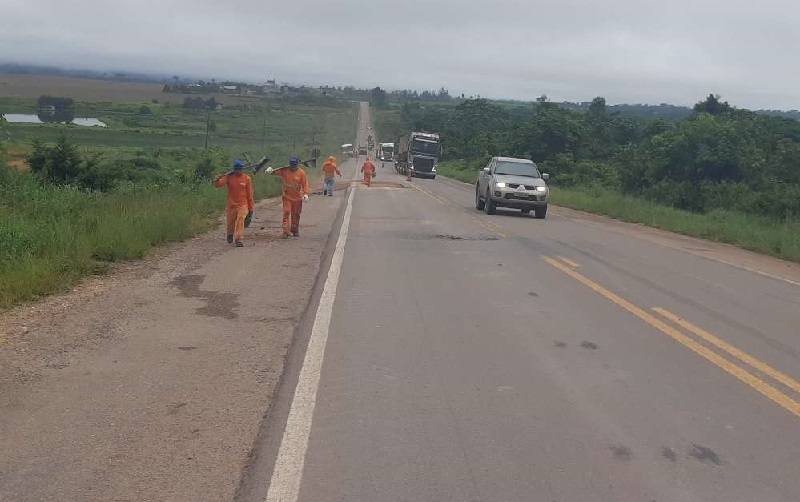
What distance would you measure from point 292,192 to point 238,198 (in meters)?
1.92

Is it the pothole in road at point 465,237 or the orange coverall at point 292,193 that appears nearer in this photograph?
the orange coverall at point 292,193

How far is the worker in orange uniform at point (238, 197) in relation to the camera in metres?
15.3

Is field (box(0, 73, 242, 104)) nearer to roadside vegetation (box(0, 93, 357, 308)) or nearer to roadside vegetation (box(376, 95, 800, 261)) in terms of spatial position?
roadside vegetation (box(0, 93, 357, 308))

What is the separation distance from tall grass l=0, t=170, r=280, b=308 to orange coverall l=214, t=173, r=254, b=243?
1257 millimetres

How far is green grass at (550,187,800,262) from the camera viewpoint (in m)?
20.0

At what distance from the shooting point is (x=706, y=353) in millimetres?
8234

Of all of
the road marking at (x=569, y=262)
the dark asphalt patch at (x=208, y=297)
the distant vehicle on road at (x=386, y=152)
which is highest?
the road marking at (x=569, y=262)

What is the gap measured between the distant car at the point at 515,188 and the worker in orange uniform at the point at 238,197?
1122cm

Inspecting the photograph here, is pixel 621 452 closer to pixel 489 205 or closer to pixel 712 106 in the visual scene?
pixel 489 205

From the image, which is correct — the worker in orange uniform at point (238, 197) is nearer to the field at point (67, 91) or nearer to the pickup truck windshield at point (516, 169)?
the pickup truck windshield at point (516, 169)

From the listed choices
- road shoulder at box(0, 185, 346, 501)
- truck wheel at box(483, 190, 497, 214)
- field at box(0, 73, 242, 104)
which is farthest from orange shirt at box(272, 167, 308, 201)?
field at box(0, 73, 242, 104)

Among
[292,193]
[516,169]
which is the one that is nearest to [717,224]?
[516,169]

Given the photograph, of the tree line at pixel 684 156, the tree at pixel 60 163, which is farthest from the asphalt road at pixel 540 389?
the tree line at pixel 684 156

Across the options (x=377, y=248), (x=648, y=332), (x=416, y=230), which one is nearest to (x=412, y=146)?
(x=416, y=230)
